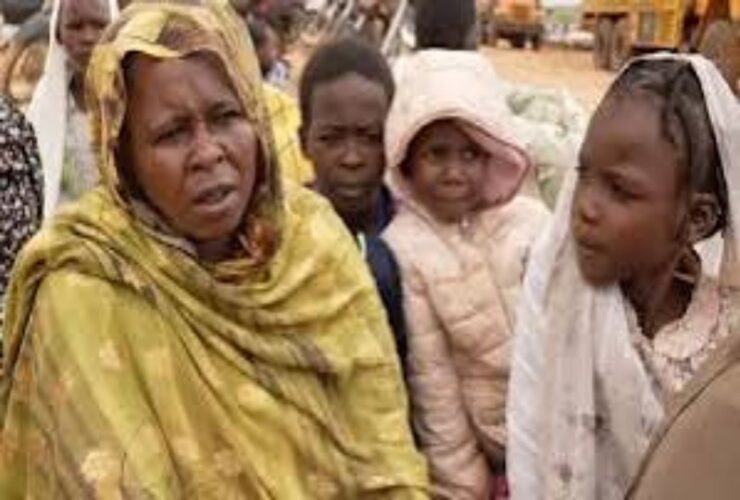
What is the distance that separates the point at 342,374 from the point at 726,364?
1426 millimetres

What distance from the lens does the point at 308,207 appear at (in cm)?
279

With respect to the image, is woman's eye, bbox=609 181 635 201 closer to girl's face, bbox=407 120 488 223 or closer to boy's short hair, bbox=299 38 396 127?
girl's face, bbox=407 120 488 223

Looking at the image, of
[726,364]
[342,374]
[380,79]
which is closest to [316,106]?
[380,79]

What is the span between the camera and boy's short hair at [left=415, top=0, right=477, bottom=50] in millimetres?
4930

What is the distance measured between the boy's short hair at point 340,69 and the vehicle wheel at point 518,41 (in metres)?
27.2

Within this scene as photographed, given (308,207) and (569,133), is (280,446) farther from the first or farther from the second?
(569,133)

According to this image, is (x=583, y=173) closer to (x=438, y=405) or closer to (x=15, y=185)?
(x=438, y=405)

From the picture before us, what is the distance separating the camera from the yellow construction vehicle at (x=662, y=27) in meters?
6.16

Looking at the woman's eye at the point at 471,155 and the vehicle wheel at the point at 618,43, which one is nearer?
the woman's eye at the point at 471,155

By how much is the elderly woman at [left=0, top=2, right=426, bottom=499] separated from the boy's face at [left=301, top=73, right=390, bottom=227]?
63 cm

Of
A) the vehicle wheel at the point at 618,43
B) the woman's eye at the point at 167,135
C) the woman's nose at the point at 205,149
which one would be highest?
the woman's eye at the point at 167,135

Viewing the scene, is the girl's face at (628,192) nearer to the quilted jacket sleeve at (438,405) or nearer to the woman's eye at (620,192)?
the woman's eye at (620,192)

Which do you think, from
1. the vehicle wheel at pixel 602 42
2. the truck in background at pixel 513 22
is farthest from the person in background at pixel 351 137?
the truck in background at pixel 513 22

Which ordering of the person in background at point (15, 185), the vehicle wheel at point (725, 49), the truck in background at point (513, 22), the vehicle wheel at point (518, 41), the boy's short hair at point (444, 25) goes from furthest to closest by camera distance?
the vehicle wheel at point (518, 41) → the truck in background at point (513, 22) → the vehicle wheel at point (725, 49) → the boy's short hair at point (444, 25) → the person in background at point (15, 185)
